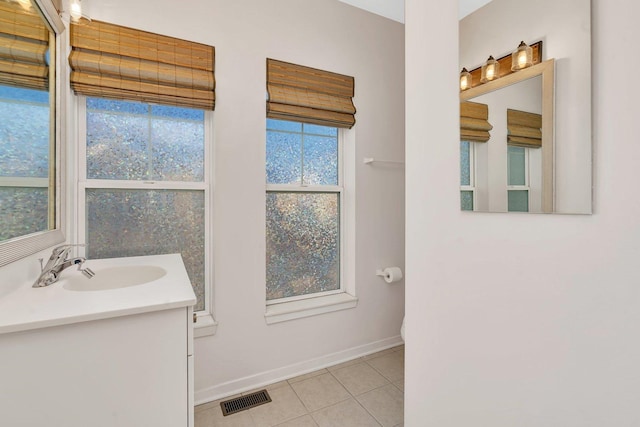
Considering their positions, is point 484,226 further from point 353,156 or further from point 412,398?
point 353,156

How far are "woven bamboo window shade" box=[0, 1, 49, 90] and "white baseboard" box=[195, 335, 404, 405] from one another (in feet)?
5.64

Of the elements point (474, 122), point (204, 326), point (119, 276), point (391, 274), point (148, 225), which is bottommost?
point (204, 326)

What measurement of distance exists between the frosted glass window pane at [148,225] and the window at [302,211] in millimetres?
477

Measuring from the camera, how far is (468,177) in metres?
0.93

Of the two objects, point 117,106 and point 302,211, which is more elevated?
point 117,106

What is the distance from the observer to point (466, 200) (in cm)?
94

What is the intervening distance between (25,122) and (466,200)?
5.07ft

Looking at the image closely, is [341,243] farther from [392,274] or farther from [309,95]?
[309,95]

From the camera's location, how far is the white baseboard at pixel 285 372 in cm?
183

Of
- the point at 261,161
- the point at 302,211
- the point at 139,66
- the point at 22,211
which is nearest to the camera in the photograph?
the point at 22,211

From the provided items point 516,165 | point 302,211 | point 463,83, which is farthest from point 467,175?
point 302,211

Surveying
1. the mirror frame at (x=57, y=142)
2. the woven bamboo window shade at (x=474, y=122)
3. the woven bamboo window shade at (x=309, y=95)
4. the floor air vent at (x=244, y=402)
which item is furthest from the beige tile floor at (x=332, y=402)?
the woven bamboo window shade at (x=309, y=95)

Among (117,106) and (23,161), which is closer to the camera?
(23,161)

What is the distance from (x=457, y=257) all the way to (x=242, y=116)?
60.2 inches
